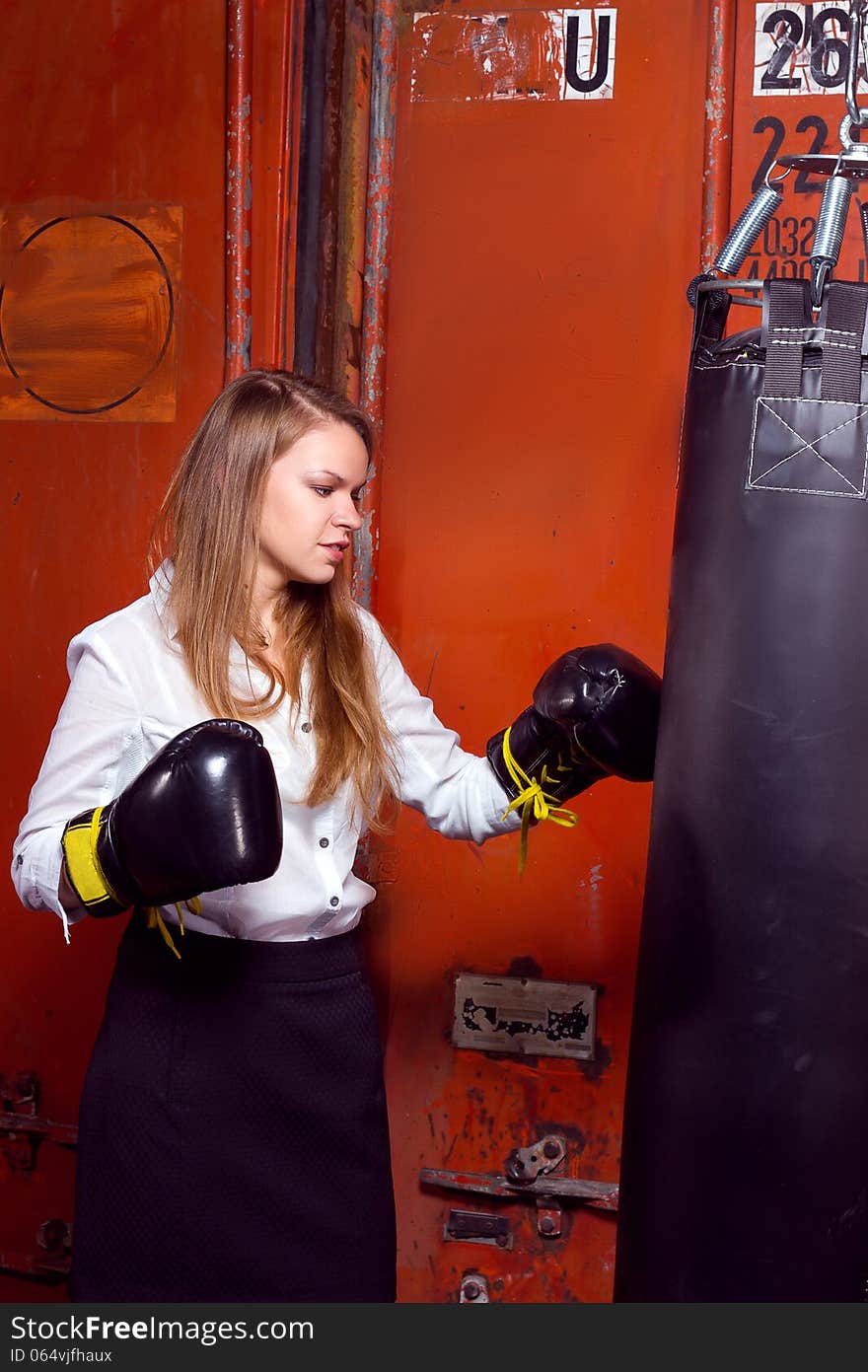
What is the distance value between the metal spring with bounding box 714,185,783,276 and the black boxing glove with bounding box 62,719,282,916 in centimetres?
64

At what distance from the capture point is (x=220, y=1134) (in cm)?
140

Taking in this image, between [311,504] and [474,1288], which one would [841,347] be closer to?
[311,504]

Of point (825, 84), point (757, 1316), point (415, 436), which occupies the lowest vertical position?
point (757, 1316)

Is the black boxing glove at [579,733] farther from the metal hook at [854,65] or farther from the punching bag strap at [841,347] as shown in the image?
the metal hook at [854,65]

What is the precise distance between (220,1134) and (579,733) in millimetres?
588

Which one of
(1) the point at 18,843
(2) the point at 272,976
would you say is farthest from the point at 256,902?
(1) the point at 18,843

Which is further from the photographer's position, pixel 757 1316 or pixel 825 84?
pixel 825 84

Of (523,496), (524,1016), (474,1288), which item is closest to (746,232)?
(523,496)

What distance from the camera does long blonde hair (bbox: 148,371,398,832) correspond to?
56.2 inches

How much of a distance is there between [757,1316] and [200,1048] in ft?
2.00

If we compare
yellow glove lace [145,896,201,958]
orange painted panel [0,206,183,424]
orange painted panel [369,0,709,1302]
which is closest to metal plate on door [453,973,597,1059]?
orange painted panel [369,0,709,1302]

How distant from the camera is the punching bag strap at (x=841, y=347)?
46.3 inches

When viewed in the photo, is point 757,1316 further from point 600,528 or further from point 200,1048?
point 600,528

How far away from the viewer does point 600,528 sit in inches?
77.3
